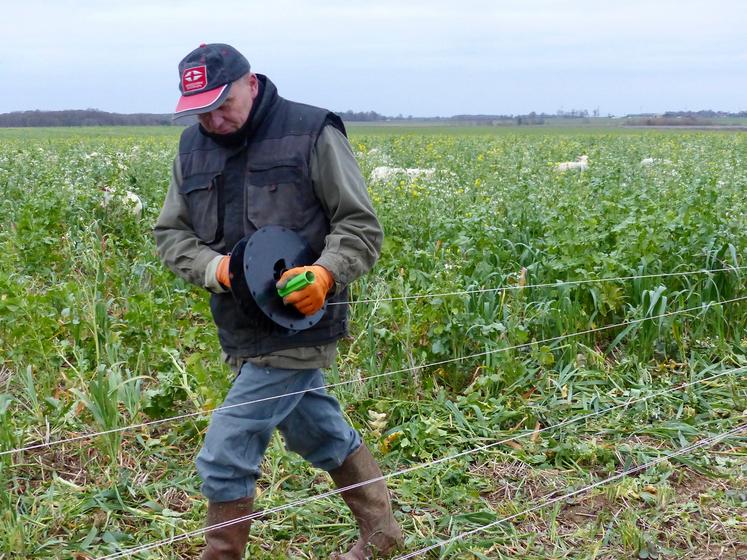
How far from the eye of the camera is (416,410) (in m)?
3.80

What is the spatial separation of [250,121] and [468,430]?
5.95 ft

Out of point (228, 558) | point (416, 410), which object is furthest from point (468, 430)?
point (228, 558)

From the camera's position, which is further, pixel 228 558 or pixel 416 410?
pixel 416 410

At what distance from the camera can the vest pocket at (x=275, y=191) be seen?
2451 millimetres

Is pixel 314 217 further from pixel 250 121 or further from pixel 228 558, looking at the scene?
pixel 228 558

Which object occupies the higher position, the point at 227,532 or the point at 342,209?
the point at 342,209

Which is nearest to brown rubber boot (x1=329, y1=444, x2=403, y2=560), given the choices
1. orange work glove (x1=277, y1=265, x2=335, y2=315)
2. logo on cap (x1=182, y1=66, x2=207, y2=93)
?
orange work glove (x1=277, y1=265, x2=335, y2=315)

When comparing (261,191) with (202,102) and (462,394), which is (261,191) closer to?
(202,102)

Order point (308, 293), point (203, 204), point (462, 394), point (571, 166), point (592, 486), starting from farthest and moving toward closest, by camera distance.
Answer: point (571, 166)
point (462, 394)
point (592, 486)
point (203, 204)
point (308, 293)

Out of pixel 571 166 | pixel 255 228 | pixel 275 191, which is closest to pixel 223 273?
pixel 255 228

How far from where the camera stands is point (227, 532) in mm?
2498

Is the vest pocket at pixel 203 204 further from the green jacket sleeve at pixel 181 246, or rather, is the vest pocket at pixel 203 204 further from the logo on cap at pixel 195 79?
the logo on cap at pixel 195 79

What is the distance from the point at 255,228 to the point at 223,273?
0.18 m

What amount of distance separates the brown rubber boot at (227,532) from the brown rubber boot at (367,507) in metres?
0.36
